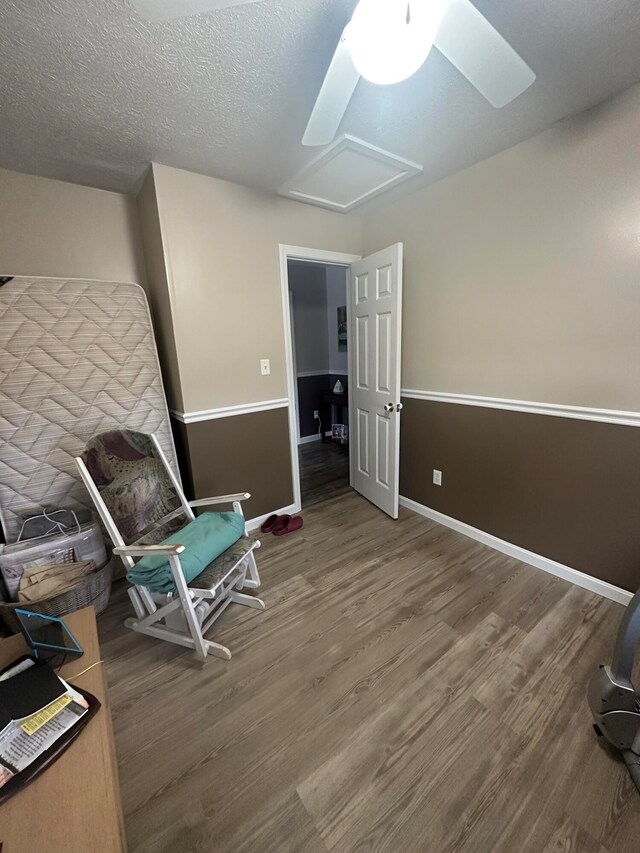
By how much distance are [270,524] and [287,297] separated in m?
1.76

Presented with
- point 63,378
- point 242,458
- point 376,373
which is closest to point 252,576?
point 242,458

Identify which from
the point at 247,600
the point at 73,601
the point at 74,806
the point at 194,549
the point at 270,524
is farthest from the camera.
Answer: the point at 270,524

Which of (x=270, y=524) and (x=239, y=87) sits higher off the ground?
(x=239, y=87)

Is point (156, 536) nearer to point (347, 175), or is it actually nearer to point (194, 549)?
point (194, 549)

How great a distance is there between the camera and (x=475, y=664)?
1.49 m

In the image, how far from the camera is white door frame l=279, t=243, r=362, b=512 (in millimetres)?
2523

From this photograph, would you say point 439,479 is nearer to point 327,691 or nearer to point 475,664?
point 475,664

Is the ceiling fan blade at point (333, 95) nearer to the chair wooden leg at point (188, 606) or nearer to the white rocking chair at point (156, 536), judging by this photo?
the white rocking chair at point (156, 536)

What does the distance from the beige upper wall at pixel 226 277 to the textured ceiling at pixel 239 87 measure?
21 centimetres

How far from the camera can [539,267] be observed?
1.88m

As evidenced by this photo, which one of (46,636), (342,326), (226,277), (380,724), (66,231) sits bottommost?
(380,724)

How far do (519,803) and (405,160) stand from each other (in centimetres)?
291

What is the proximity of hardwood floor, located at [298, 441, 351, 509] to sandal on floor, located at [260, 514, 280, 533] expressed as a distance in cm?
36

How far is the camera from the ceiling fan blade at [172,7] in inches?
31.7
